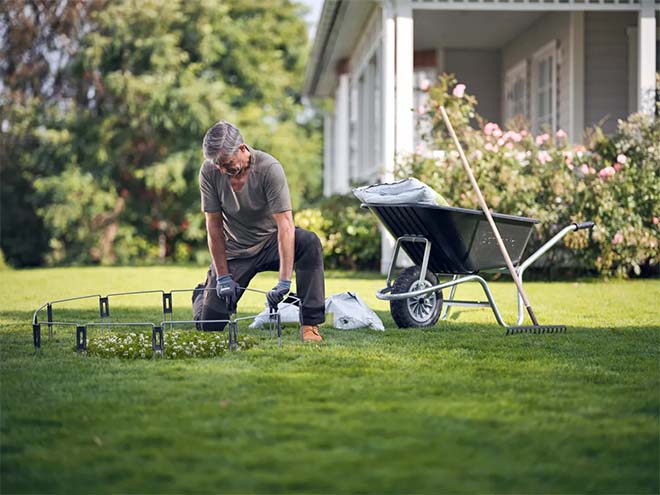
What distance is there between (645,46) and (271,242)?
5880 millimetres

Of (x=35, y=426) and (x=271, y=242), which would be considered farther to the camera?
(x=271, y=242)

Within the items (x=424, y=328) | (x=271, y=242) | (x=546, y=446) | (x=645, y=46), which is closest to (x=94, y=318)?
(x=271, y=242)

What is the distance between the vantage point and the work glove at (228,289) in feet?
18.3

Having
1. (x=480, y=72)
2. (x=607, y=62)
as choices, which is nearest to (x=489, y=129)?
(x=607, y=62)

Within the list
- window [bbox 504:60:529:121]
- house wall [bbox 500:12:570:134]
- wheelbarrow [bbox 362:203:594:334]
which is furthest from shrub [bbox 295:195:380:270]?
wheelbarrow [bbox 362:203:594:334]

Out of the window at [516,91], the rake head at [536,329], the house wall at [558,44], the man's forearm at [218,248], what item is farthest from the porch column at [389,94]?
the man's forearm at [218,248]

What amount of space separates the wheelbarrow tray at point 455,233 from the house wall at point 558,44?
→ 255 inches

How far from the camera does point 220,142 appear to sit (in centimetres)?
529

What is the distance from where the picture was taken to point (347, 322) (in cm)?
628

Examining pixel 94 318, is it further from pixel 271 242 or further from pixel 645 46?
pixel 645 46

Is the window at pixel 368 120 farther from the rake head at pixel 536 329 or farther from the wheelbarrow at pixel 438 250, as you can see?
the rake head at pixel 536 329

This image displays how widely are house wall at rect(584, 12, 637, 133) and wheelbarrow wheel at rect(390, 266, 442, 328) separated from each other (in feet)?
21.7

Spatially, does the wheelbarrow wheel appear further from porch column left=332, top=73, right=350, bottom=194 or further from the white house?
porch column left=332, top=73, right=350, bottom=194

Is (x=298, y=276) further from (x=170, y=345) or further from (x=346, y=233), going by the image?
(x=346, y=233)
